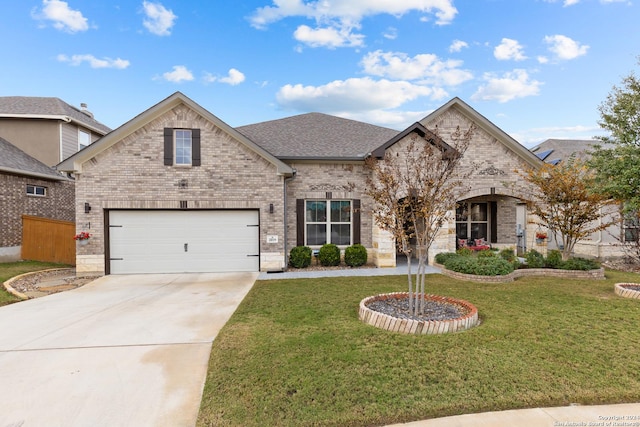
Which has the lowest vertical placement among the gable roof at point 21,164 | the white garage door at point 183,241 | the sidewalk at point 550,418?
the sidewalk at point 550,418

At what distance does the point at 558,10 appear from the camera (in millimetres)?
11500

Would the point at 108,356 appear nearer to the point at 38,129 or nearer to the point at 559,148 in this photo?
the point at 38,129

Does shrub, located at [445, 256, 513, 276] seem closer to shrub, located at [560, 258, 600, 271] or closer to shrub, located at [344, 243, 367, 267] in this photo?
shrub, located at [560, 258, 600, 271]

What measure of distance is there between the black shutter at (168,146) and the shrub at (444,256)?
10090 millimetres

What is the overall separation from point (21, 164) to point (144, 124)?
8297 mm

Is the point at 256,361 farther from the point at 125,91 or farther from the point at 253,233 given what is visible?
the point at 125,91

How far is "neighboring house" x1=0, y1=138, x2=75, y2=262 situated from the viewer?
1297 centimetres

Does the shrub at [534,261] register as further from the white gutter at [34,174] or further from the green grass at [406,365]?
the white gutter at [34,174]

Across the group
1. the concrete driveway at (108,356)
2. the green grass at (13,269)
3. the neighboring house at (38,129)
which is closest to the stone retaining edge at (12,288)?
the green grass at (13,269)

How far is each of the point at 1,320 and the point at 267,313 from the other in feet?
16.8

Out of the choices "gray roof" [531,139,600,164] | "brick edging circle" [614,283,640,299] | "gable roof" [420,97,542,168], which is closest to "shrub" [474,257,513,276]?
"brick edging circle" [614,283,640,299]

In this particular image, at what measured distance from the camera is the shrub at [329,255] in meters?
11.6

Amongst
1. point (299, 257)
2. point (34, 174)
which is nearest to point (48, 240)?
point (34, 174)

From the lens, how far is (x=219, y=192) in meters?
10.9
